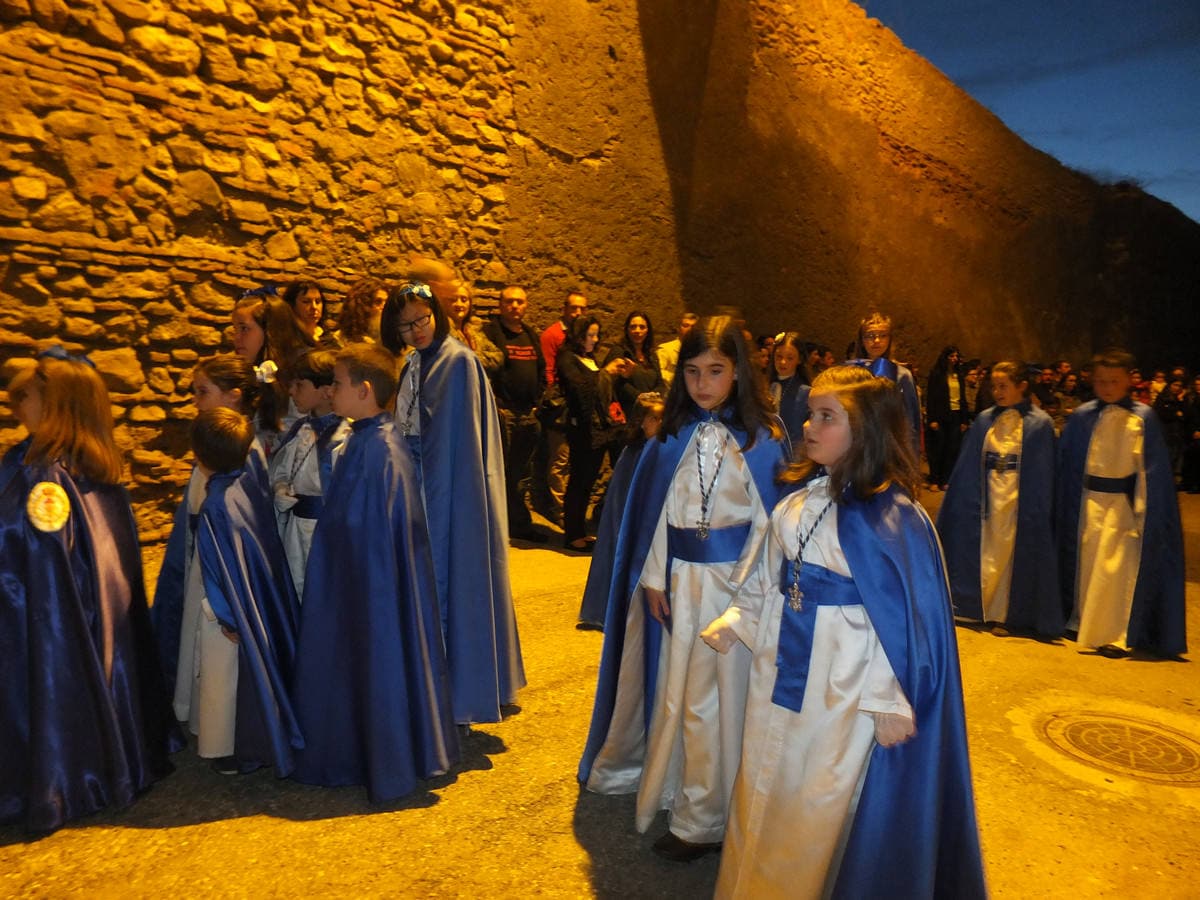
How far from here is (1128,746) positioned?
3.71 meters

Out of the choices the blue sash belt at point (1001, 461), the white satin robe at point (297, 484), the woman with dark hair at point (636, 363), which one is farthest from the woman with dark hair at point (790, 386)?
the white satin robe at point (297, 484)

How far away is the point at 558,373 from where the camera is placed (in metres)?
7.05

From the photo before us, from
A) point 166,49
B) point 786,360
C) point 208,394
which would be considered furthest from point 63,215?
point 786,360

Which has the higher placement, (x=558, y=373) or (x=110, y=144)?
(x=110, y=144)

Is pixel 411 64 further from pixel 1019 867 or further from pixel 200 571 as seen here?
pixel 1019 867

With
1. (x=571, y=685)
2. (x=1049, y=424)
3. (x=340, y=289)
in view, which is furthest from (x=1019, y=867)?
(x=340, y=289)

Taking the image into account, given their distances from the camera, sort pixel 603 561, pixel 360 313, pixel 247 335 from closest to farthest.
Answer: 1. pixel 247 335
2. pixel 360 313
3. pixel 603 561

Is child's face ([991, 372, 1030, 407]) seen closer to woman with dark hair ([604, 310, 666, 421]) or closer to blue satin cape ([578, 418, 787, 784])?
woman with dark hair ([604, 310, 666, 421])

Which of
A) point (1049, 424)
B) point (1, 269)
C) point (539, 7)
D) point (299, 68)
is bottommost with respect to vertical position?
point (1049, 424)

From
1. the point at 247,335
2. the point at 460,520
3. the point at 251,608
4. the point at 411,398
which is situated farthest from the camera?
the point at 247,335

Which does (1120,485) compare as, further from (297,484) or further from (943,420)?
(943,420)

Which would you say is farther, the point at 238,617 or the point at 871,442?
the point at 238,617

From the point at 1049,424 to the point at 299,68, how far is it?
566cm

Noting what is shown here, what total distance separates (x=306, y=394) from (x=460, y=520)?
83 cm
